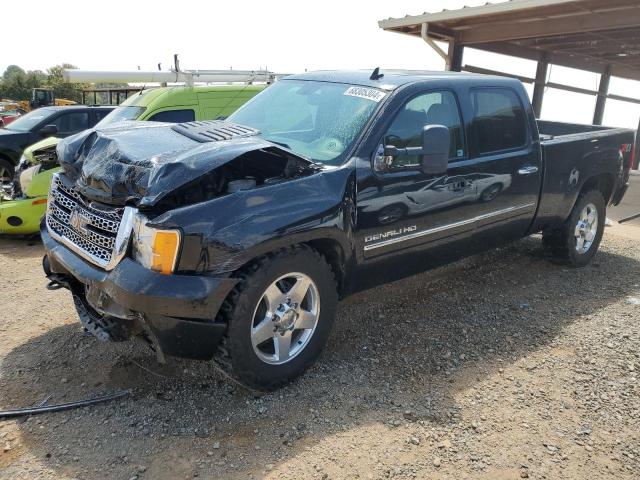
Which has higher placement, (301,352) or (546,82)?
(546,82)

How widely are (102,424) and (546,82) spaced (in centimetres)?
1352

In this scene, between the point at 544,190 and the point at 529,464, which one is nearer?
the point at 529,464

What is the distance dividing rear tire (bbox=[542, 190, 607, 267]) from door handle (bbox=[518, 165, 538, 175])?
1042 mm

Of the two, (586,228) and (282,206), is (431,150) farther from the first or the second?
(586,228)

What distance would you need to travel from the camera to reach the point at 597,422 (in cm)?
302

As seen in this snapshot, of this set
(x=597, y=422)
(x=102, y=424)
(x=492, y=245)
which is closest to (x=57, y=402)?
(x=102, y=424)

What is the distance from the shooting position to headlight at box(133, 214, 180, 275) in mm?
2637

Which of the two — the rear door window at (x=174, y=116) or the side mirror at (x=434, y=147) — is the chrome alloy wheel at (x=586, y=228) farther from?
the rear door window at (x=174, y=116)

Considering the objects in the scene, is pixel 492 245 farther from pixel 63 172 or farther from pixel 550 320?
pixel 63 172

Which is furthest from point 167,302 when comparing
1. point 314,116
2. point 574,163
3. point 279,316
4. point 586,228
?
point 586,228

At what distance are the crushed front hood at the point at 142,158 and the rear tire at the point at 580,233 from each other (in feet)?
11.6

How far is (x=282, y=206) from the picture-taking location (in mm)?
2957

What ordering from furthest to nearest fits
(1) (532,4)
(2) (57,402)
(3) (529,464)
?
(1) (532,4) → (2) (57,402) → (3) (529,464)

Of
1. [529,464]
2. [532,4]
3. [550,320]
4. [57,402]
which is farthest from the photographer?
[532,4]
